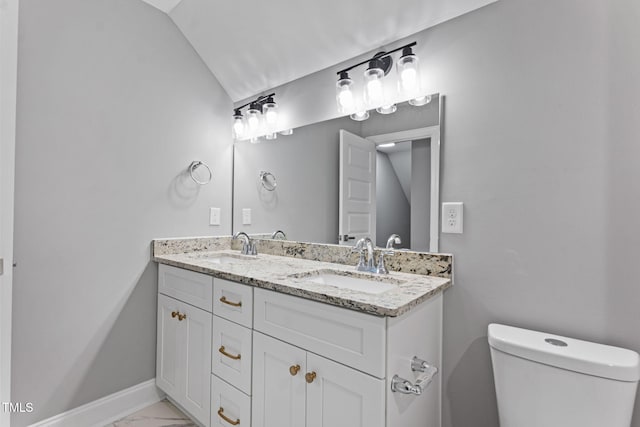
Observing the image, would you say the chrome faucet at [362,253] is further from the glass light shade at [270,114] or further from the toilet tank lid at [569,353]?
the glass light shade at [270,114]

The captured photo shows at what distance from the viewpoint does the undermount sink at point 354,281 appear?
4.37 ft

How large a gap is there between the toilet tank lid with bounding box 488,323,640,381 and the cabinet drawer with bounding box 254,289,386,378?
0.46 metres

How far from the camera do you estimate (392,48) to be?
5.01 feet

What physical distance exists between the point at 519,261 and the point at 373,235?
0.63 meters

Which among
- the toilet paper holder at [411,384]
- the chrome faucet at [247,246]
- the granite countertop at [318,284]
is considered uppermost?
the chrome faucet at [247,246]

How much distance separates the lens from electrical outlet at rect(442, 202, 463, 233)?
132 centimetres

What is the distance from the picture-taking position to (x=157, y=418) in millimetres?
1765

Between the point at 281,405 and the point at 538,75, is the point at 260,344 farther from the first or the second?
the point at 538,75

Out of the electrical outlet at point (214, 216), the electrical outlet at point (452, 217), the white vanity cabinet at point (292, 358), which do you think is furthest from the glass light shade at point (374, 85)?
the electrical outlet at point (214, 216)

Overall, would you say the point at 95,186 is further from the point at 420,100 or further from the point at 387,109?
the point at 420,100

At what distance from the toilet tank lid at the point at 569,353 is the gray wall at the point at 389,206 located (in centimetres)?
53

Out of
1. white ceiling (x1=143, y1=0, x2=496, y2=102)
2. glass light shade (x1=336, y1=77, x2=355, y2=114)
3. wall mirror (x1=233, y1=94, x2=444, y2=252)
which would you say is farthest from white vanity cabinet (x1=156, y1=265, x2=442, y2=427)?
white ceiling (x1=143, y1=0, x2=496, y2=102)

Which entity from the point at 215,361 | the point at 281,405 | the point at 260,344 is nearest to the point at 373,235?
the point at 260,344

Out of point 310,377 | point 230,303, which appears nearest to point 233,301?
point 230,303
